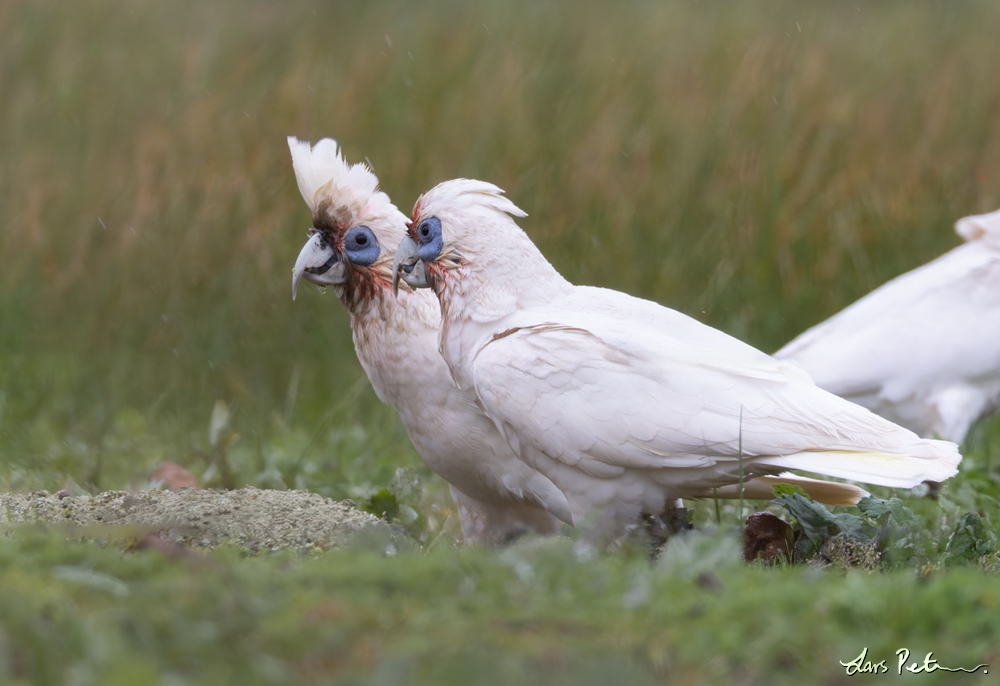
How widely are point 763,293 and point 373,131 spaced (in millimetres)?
2583

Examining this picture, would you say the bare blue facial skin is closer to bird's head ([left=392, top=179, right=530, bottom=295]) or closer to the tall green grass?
bird's head ([left=392, top=179, right=530, bottom=295])

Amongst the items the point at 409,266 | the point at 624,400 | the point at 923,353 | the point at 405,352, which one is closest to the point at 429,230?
the point at 409,266

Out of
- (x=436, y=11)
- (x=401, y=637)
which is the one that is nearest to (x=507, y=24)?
(x=436, y=11)

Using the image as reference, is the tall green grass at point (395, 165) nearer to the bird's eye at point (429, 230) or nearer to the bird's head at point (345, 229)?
the bird's head at point (345, 229)

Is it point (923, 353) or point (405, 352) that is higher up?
point (405, 352)

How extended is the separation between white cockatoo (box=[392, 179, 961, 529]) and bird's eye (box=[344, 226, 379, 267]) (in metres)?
0.50

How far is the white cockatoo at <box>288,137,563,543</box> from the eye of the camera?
3.60 m

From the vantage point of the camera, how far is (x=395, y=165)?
266 inches

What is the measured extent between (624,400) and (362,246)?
50.3 inches

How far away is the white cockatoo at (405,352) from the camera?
142 inches

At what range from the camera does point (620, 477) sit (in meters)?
3.22

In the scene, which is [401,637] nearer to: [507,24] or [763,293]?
[763,293]

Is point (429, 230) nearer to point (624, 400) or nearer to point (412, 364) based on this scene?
point (412, 364)

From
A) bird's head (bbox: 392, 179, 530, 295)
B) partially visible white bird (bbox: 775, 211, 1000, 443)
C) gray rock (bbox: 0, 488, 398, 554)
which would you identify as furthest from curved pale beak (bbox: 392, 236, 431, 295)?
partially visible white bird (bbox: 775, 211, 1000, 443)
